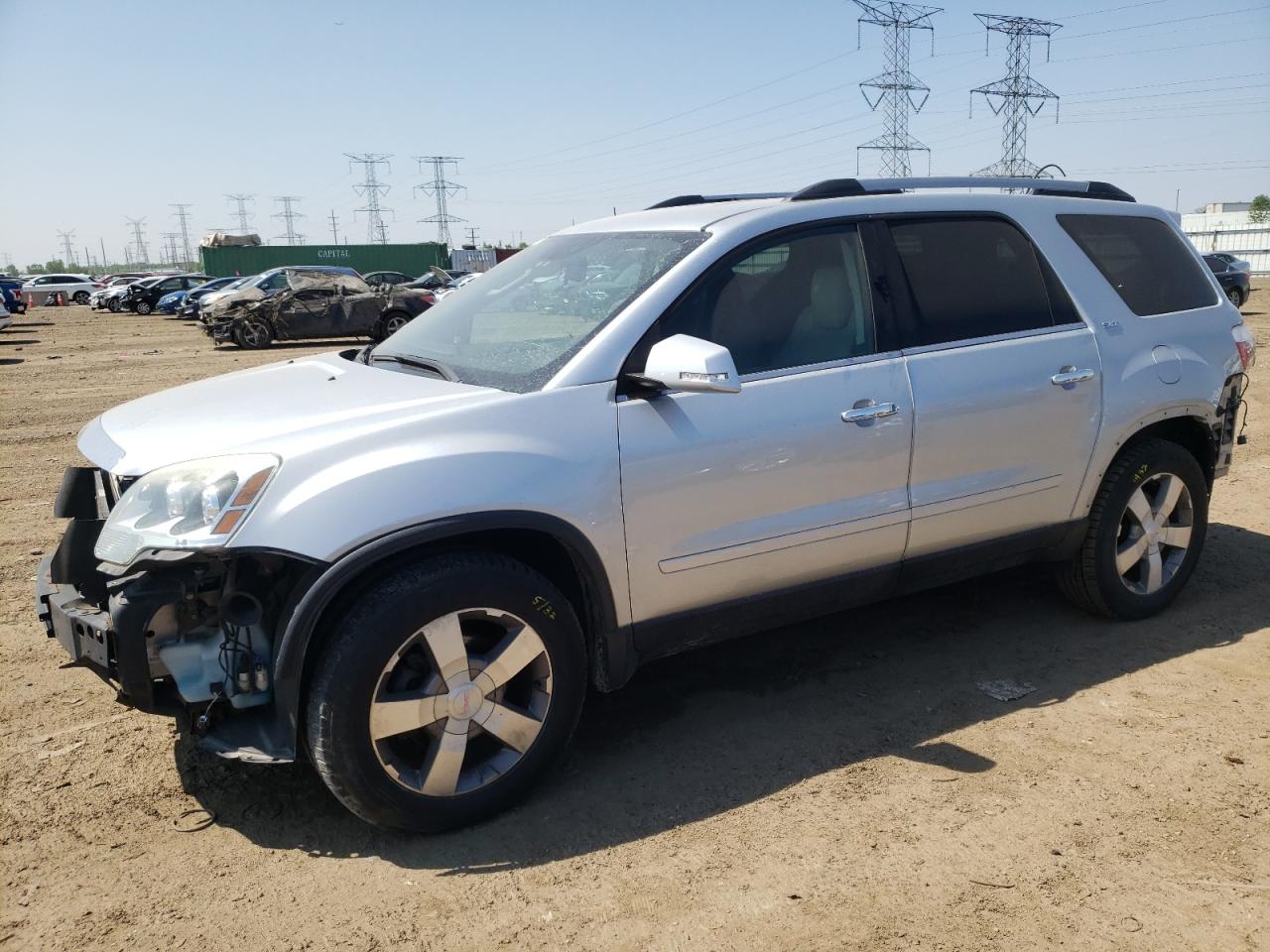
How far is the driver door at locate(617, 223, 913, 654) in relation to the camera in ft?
10.3

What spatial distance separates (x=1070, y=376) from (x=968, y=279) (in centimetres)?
59

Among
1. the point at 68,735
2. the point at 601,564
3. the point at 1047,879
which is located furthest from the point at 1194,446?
the point at 68,735

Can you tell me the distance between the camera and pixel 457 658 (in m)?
2.86

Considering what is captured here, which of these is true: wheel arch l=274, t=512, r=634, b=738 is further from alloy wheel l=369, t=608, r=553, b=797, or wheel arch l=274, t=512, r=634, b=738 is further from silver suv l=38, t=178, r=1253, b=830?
alloy wheel l=369, t=608, r=553, b=797

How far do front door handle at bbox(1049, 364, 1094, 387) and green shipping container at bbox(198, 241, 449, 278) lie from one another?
4631 cm

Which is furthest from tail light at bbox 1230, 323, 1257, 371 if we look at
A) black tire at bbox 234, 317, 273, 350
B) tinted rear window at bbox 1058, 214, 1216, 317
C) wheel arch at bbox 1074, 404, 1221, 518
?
black tire at bbox 234, 317, 273, 350

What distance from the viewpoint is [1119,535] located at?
4453mm

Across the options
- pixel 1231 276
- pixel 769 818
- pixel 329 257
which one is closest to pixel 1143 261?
pixel 769 818

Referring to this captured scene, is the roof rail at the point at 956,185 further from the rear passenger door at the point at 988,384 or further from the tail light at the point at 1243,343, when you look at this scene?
the tail light at the point at 1243,343

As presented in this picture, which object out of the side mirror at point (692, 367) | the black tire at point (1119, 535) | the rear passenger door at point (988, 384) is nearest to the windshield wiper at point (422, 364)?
the side mirror at point (692, 367)

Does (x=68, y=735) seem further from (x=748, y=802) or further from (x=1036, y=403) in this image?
(x=1036, y=403)

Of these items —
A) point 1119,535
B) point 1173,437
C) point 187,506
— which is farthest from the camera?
point 1173,437

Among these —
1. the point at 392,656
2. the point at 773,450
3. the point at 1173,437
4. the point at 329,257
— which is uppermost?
the point at 329,257

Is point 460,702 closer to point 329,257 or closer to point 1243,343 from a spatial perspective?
point 1243,343
